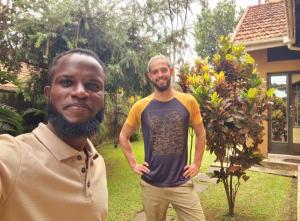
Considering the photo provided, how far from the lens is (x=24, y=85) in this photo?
6.59m

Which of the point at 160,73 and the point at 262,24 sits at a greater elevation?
the point at 262,24

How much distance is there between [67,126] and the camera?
127 cm

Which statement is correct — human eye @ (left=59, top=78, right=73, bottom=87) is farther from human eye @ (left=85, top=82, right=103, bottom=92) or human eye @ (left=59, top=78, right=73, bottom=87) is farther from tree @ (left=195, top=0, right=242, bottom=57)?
tree @ (left=195, top=0, right=242, bottom=57)

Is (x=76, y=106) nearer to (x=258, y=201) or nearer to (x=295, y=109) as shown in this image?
(x=258, y=201)

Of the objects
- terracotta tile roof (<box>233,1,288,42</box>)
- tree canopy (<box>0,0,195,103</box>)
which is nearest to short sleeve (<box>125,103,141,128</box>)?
tree canopy (<box>0,0,195,103</box>)

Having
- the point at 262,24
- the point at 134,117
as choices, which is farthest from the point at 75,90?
the point at 262,24

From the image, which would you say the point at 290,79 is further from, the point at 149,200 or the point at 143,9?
the point at 149,200

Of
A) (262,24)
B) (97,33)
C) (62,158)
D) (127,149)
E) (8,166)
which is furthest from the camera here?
(262,24)

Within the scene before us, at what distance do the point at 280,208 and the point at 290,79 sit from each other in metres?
4.83

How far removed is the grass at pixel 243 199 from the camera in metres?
4.83

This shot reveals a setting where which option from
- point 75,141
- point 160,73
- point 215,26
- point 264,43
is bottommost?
point 75,141

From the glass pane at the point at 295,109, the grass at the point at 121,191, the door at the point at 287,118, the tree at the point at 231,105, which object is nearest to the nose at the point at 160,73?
the tree at the point at 231,105

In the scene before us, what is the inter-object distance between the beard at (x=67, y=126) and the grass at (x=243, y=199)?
3.69 meters

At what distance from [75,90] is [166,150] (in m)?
1.88
